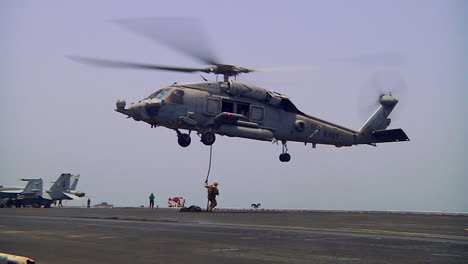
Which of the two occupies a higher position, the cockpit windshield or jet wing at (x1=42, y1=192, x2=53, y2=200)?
the cockpit windshield

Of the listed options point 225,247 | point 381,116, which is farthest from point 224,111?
point 225,247

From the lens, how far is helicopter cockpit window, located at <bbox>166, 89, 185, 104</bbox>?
117ft

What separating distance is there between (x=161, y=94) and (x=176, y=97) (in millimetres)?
1061

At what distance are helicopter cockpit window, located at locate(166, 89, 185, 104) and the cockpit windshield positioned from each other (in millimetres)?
327

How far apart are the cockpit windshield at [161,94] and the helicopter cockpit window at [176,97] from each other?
33 cm

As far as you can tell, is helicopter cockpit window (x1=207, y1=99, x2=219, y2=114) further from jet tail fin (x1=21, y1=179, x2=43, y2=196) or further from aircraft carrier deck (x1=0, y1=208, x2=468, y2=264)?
jet tail fin (x1=21, y1=179, x2=43, y2=196)

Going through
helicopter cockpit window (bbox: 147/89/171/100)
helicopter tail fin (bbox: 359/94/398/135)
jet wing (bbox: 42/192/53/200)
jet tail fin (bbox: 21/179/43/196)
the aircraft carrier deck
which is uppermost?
helicopter tail fin (bbox: 359/94/398/135)

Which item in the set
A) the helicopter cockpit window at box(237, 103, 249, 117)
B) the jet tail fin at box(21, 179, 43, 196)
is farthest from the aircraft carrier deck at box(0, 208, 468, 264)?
the jet tail fin at box(21, 179, 43, 196)

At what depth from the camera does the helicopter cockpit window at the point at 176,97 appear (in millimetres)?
35675

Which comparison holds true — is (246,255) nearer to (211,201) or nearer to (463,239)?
(463,239)

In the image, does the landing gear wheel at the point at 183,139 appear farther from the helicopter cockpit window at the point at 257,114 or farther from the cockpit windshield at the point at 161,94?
the helicopter cockpit window at the point at 257,114

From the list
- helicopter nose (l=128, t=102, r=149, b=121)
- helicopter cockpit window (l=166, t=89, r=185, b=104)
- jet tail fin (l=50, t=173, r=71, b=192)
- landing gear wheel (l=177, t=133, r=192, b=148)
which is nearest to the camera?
helicopter nose (l=128, t=102, r=149, b=121)

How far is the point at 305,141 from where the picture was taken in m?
42.2

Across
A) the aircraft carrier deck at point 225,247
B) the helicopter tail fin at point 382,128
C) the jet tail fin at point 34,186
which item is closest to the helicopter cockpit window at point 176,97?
the helicopter tail fin at point 382,128
